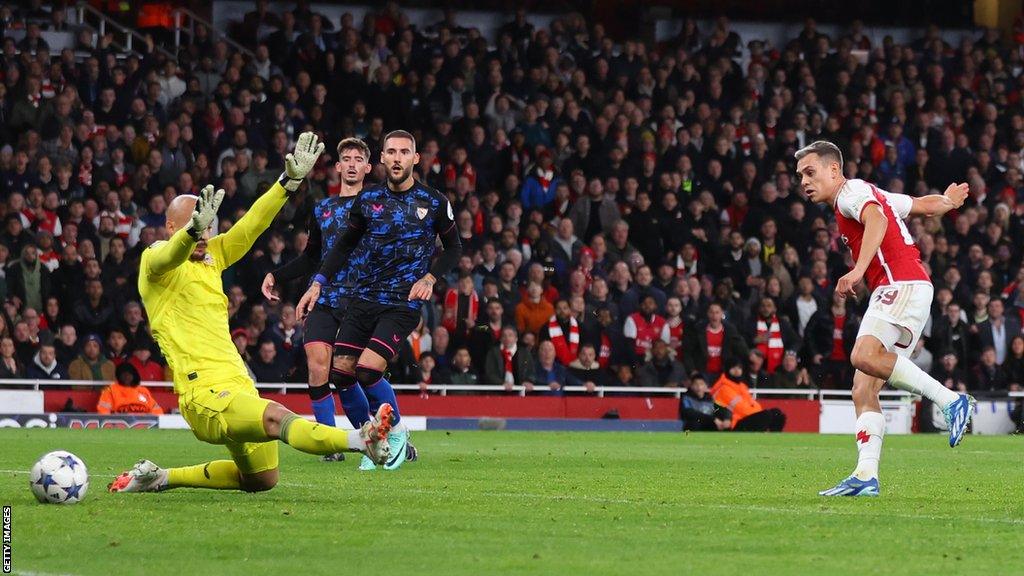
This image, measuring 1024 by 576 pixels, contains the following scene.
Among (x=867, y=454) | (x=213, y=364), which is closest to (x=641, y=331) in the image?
(x=867, y=454)

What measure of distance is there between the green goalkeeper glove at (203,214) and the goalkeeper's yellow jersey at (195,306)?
0.28 metres

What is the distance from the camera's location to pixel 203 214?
329 inches

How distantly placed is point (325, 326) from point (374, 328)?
2.19ft

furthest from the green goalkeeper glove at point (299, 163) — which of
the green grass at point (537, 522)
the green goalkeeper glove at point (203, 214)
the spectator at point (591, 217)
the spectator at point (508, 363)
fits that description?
the spectator at point (591, 217)

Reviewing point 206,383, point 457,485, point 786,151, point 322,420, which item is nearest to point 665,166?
point 786,151

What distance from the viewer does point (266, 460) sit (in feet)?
30.7

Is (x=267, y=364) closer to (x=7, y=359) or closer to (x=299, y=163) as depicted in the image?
(x=7, y=359)

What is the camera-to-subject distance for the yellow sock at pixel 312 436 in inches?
327

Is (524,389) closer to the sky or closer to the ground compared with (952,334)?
closer to the ground

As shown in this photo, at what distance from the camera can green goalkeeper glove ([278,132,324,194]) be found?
9.21 metres

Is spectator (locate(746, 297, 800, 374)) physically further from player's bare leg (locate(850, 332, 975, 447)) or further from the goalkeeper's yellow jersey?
the goalkeeper's yellow jersey

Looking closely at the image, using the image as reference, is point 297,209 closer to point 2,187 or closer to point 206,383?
point 2,187

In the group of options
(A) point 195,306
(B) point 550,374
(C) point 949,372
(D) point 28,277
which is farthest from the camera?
(C) point 949,372

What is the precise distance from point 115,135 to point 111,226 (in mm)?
1724
